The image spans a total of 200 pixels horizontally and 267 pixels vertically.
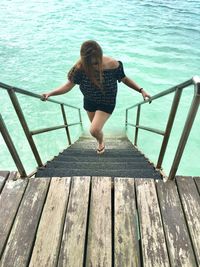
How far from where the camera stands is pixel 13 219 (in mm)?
2217

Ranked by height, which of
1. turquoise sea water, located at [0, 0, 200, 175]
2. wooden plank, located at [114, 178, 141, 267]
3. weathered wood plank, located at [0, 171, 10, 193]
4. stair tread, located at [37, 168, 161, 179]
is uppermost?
wooden plank, located at [114, 178, 141, 267]

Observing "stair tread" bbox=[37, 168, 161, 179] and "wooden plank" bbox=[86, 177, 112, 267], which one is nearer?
"wooden plank" bbox=[86, 177, 112, 267]

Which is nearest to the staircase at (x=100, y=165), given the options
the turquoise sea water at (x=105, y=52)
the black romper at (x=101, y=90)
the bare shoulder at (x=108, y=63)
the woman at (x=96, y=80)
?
the woman at (x=96, y=80)

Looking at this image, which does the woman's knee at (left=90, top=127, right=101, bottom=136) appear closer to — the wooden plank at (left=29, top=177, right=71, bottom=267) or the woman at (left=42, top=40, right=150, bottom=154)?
A: the woman at (left=42, top=40, right=150, bottom=154)

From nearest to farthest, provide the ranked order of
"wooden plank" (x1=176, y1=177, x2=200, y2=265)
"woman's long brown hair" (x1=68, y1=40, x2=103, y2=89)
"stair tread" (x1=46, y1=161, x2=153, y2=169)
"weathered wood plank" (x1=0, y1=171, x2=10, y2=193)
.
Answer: "wooden plank" (x1=176, y1=177, x2=200, y2=265), "weathered wood plank" (x1=0, y1=171, x2=10, y2=193), "woman's long brown hair" (x1=68, y1=40, x2=103, y2=89), "stair tread" (x1=46, y1=161, x2=153, y2=169)

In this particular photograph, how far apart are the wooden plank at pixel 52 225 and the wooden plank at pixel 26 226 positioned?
0.05 meters

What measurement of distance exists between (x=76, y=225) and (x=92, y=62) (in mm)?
1592

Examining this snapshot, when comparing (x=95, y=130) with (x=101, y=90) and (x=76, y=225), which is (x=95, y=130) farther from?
(x=76, y=225)

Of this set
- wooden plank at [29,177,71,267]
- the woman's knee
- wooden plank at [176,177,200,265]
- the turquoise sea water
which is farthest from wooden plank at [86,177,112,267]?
the turquoise sea water

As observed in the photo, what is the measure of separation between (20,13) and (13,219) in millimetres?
13728

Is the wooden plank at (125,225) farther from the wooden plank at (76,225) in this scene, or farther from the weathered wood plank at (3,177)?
the weathered wood plank at (3,177)

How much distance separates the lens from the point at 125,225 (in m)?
2.15

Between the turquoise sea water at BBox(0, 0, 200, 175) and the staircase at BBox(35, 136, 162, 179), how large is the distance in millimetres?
1906

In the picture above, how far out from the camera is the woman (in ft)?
9.27
